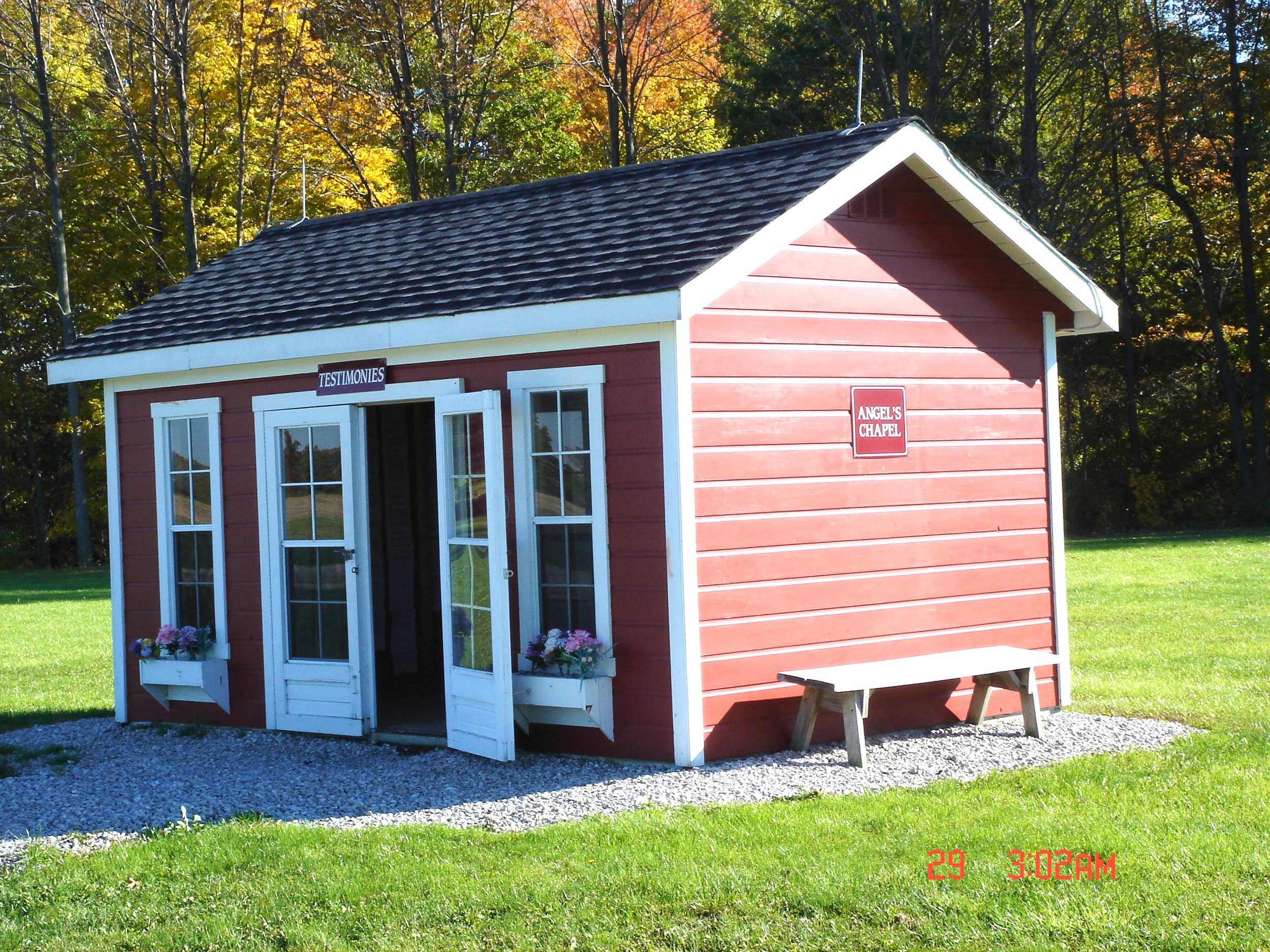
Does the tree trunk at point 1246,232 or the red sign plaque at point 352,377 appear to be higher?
the tree trunk at point 1246,232

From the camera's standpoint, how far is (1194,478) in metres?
31.0

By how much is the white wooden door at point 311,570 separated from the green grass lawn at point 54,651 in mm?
2699

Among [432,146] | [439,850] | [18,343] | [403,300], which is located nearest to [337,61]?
[432,146]

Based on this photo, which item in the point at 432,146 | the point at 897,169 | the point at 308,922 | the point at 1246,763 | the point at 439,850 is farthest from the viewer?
the point at 432,146

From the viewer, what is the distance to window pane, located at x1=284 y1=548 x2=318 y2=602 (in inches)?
368

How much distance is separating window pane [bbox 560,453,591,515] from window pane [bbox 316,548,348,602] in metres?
1.93

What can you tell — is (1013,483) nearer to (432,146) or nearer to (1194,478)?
(432,146)

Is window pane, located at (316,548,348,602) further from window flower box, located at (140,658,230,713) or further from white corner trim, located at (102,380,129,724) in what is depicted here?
white corner trim, located at (102,380,129,724)

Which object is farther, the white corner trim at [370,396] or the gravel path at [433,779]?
the white corner trim at [370,396]

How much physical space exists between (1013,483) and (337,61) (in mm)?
19490

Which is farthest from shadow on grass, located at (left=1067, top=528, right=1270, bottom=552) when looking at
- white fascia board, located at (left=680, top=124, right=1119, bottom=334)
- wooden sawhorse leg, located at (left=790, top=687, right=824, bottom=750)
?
wooden sawhorse leg, located at (left=790, top=687, right=824, bottom=750)

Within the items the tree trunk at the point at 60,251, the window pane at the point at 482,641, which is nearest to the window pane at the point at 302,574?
the window pane at the point at 482,641

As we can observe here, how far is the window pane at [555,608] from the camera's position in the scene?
8.15m
